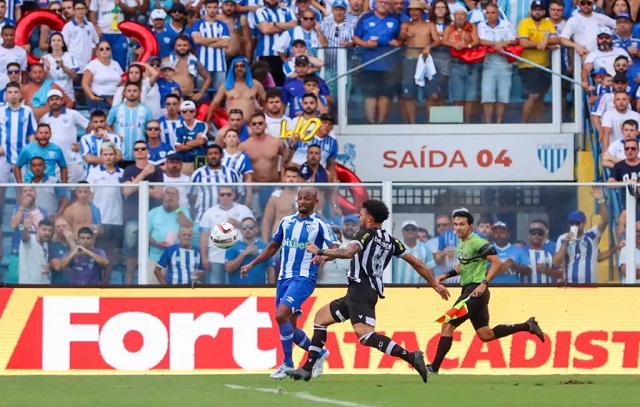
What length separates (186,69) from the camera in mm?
22578

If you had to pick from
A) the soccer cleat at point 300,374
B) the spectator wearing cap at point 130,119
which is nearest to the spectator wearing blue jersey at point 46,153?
the spectator wearing cap at point 130,119

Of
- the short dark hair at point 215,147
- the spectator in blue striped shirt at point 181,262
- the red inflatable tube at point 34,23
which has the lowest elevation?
the spectator in blue striped shirt at point 181,262

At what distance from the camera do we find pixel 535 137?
22797 millimetres

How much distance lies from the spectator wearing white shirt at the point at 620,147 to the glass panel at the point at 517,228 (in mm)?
2577

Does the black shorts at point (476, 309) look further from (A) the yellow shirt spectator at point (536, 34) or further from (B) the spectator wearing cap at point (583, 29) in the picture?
(B) the spectator wearing cap at point (583, 29)

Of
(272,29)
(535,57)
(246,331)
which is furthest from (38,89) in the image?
(535,57)

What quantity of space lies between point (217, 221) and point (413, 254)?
97.4 inches

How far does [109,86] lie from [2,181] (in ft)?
8.56

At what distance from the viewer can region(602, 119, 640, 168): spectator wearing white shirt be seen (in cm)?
2061

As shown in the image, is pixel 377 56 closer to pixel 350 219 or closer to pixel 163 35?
pixel 163 35
